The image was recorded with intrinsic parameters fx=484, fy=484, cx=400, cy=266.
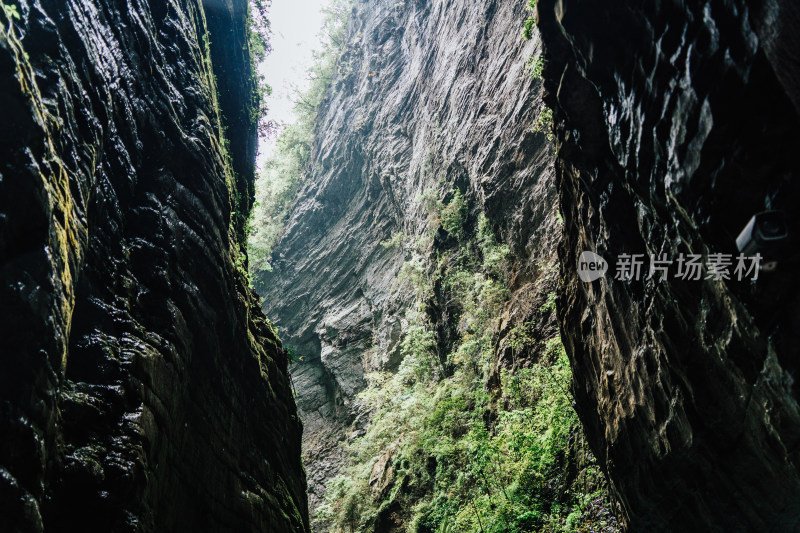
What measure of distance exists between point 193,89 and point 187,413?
4.54 metres

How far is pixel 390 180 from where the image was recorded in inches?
814

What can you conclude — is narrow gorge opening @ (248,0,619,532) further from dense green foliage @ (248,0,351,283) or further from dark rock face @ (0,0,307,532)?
dark rock face @ (0,0,307,532)

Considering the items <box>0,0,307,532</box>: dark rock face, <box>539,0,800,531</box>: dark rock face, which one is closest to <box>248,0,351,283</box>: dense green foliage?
<box>0,0,307,532</box>: dark rock face

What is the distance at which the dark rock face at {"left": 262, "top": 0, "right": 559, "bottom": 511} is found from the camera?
38.8ft

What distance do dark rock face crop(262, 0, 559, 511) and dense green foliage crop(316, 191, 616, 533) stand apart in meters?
0.89

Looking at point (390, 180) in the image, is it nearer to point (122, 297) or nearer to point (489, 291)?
point (489, 291)

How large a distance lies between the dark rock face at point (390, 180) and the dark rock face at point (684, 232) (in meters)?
5.10

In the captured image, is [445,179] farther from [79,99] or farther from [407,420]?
[79,99]

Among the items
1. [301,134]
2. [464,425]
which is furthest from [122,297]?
[301,134]

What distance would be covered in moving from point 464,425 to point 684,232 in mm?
8860

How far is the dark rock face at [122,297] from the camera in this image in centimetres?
275

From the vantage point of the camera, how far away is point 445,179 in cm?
1558

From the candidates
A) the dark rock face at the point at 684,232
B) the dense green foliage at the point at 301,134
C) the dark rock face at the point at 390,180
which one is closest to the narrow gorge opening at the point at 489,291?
the dark rock face at the point at 684,232

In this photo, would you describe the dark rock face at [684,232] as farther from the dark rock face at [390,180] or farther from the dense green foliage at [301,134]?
the dense green foliage at [301,134]
